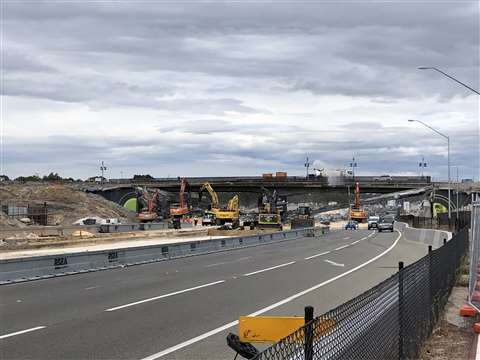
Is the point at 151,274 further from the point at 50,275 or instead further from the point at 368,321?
the point at 368,321

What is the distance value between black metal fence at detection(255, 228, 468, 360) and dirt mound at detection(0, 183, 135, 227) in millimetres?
85350

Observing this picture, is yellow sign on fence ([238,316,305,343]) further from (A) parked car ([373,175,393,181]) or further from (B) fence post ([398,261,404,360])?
(A) parked car ([373,175,393,181])

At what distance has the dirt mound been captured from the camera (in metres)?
96.5

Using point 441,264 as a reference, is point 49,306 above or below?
below

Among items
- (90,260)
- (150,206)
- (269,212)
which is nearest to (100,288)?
(90,260)

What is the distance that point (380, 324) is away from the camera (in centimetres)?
703

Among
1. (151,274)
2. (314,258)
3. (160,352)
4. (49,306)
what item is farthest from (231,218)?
(160,352)

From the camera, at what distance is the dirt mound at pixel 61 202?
9650 centimetres

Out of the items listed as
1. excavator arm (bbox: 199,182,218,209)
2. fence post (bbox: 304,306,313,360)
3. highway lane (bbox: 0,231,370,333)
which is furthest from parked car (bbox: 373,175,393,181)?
fence post (bbox: 304,306,313,360)

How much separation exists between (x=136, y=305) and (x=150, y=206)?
8438 cm

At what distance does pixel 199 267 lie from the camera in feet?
88.9

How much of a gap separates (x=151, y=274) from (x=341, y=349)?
62.9ft

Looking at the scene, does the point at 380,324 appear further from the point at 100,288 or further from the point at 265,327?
the point at 100,288

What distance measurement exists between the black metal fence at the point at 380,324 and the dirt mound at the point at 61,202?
280 feet
